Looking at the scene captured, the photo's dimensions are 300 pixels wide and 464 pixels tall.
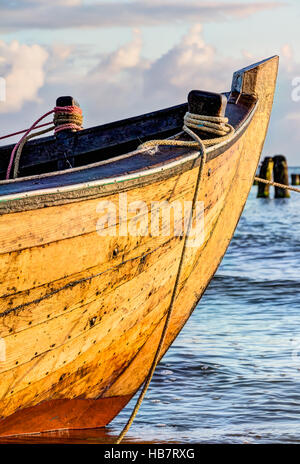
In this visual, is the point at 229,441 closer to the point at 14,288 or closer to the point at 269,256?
the point at 14,288

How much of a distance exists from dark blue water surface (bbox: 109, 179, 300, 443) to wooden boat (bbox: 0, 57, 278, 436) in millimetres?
549

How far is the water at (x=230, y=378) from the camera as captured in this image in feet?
14.6

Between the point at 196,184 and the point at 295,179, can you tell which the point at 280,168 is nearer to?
the point at 295,179

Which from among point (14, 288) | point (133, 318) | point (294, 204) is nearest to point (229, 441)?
point (133, 318)

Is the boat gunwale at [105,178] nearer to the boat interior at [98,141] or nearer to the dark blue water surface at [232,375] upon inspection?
the boat interior at [98,141]

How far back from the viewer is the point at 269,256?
569 inches

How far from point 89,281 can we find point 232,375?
2.79 meters

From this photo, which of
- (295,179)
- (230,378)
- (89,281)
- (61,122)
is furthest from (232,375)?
(295,179)

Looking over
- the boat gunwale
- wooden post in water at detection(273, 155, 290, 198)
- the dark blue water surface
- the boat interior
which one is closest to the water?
the dark blue water surface

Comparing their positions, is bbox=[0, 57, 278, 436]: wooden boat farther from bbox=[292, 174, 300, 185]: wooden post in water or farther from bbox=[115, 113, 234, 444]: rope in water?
bbox=[292, 174, 300, 185]: wooden post in water

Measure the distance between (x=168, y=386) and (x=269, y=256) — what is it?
9282mm

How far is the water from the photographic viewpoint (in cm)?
445

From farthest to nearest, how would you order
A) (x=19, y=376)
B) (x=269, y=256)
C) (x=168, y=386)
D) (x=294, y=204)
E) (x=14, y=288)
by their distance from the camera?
(x=294, y=204), (x=269, y=256), (x=168, y=386), (x=19, y=376), (x=14, y=288)
